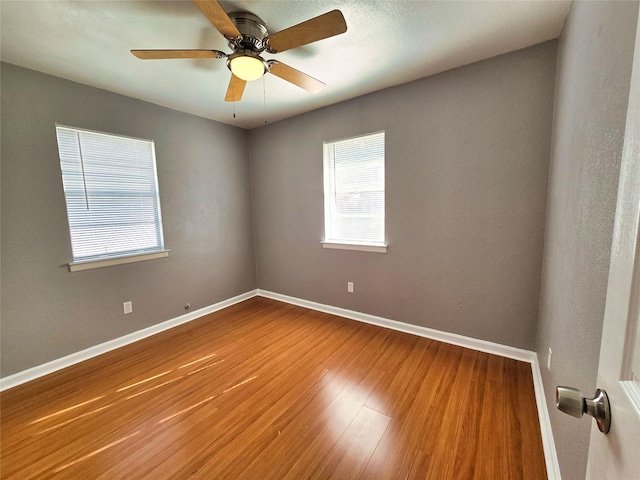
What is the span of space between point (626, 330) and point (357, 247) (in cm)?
258

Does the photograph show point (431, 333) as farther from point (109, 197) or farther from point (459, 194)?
point (109, 197)

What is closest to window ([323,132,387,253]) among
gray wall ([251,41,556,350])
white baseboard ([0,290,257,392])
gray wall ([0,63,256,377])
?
gray wall ([251,41,556,350])

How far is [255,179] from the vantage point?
3.85 metres

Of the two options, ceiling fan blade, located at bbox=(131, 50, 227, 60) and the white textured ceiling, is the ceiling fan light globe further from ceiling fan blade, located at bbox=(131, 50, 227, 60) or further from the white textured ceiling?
the white textured ceiling

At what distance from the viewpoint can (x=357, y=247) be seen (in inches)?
118

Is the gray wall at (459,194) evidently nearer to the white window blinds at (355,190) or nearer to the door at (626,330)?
the white window blinds at (355,190)

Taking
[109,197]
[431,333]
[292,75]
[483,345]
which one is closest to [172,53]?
[292,75]

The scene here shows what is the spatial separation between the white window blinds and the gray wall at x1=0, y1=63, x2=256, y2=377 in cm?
142

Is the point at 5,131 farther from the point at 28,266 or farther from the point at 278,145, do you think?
the point at 278,145

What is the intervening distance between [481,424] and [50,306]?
342 cm

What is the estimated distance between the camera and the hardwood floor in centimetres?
138

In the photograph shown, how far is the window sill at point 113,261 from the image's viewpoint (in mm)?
2355

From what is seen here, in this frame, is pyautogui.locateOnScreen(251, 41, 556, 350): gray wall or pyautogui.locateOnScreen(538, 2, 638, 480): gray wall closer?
pyautogui.locateOnScreen(538, 2, 638, 480): gray wall

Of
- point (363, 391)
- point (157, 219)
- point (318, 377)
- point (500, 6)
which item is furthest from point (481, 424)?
point (157, 219)
